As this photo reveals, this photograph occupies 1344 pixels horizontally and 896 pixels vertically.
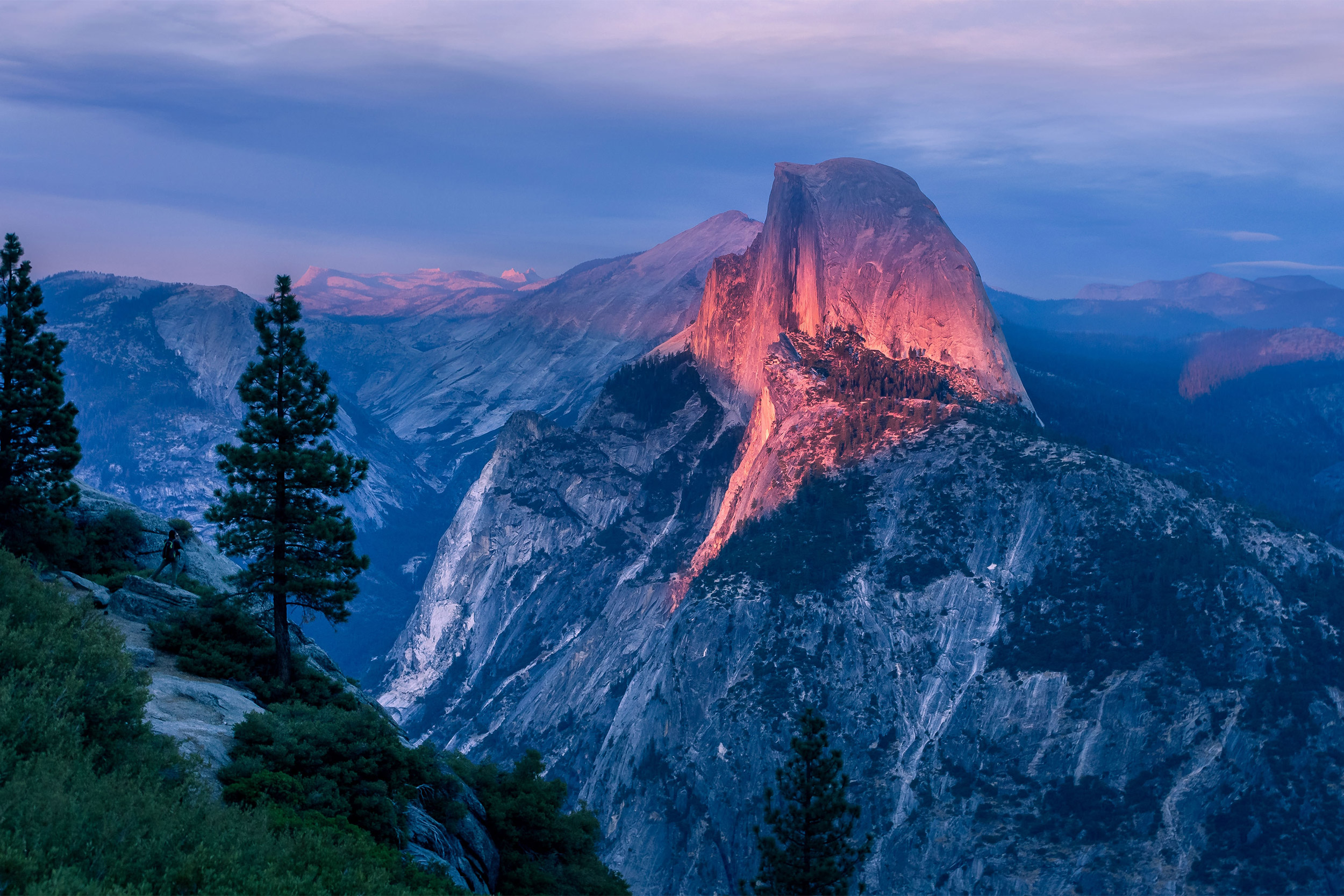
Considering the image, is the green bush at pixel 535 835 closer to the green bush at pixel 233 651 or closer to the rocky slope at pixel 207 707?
the rocky slope at pixel 207 707

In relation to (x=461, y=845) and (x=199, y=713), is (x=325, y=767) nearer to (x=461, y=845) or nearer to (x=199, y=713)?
(x=199, y=713)

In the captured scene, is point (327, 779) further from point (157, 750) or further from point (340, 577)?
point (340, 577)

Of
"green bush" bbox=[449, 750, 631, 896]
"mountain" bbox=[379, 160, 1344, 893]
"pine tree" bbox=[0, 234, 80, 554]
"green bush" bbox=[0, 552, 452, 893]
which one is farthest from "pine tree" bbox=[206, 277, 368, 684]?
"mountain" bbox=[379, 160, 1344, 893]

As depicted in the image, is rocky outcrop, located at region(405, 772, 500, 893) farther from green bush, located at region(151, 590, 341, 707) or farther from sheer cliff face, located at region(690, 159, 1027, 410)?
sheer cliff face, located at region(690, 159, 1027, 410)

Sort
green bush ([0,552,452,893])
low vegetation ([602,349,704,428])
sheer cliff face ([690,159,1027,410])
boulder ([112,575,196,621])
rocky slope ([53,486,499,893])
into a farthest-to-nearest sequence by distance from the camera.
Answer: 1. low vegetation ([602,349,704,428])
2. sheer cliff face ([690,159,1027,410])
3. boulder ([112,575,196,621])
4. rocky slope ([53,486,499,893])
5. green bush ([0,552,452,893])

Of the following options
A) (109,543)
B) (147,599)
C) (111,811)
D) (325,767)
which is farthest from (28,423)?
(111,811)

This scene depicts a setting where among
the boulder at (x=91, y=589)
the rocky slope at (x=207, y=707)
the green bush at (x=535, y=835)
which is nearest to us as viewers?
the rocky slope at (x=207, y=707)

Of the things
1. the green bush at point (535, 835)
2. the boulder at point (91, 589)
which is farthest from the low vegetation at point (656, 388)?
the boulder at point (91, 589)
